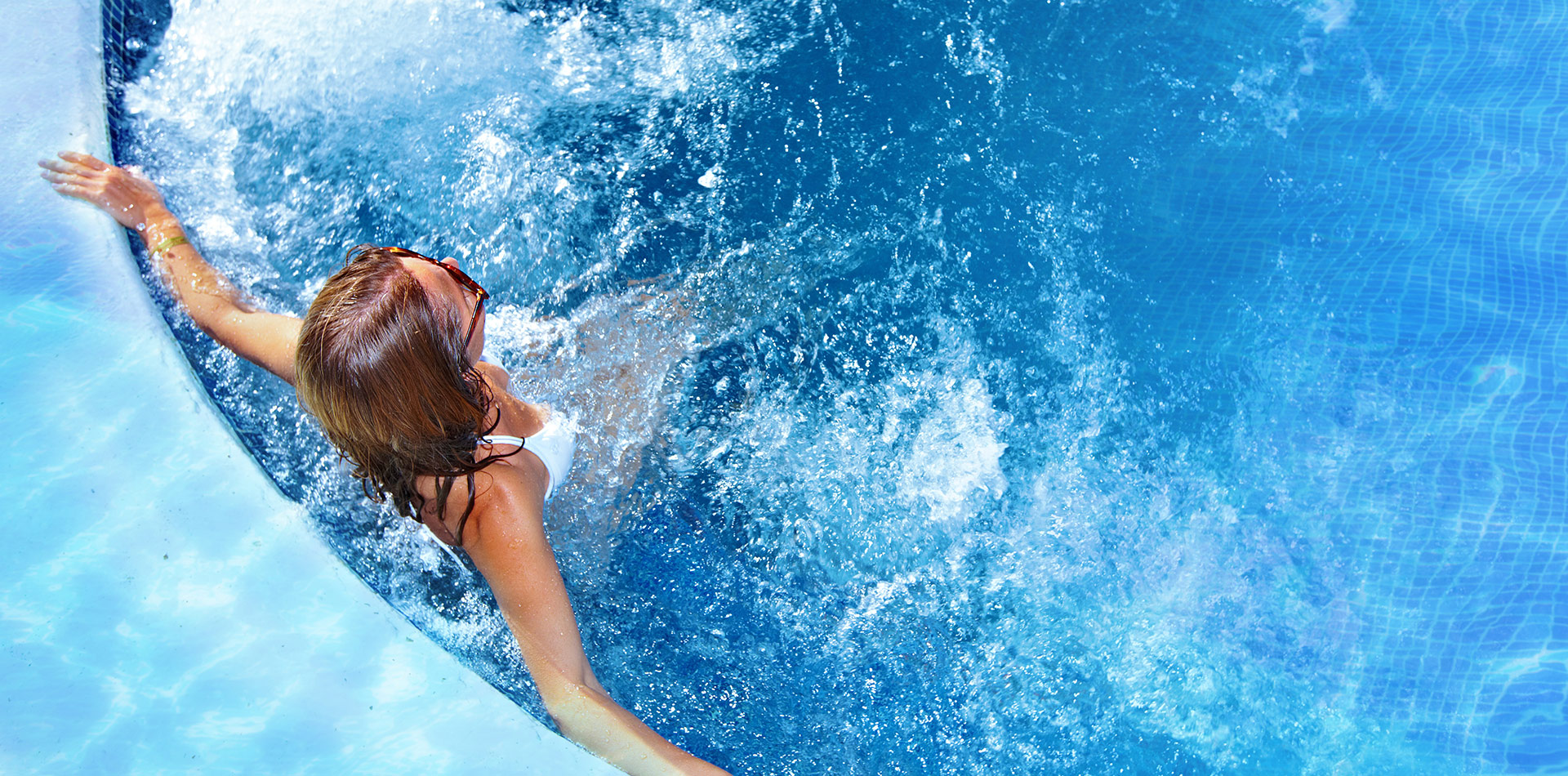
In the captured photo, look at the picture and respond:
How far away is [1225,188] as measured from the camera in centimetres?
294

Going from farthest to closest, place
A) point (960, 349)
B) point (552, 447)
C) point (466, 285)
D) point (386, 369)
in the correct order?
point (960, 349), point (552, 447), point (466, 285), point (386, 369)

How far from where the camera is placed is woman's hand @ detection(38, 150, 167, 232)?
2072 mm

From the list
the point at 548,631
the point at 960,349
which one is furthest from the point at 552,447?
the point at 960,349

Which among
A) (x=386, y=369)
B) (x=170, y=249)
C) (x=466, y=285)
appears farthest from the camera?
(x=170, y=249)

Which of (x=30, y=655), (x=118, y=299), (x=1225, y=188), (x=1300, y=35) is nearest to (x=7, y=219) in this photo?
(x=118, y=299)

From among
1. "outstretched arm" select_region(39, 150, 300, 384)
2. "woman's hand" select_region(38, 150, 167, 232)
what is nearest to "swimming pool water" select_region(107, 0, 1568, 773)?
"outstretched arm" select_region(39, 150, 300, 384)

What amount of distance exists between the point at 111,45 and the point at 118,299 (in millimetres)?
910

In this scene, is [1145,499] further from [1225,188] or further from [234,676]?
→ [234,676]

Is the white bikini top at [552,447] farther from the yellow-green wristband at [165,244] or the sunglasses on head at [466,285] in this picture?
the yellow-green wristband at [165,244]

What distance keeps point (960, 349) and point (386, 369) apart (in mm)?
1768

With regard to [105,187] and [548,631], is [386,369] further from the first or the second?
[105,187]

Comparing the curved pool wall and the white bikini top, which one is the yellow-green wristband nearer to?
the curved pool wall

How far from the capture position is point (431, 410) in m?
1.38

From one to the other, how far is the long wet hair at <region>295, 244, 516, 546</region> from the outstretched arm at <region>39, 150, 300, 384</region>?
637mm
